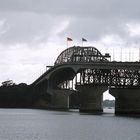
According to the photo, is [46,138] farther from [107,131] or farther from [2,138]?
[107,131]

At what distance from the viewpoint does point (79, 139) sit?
341 feet

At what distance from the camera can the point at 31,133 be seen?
115 metres

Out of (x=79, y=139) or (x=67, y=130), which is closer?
(x=79, y=139)

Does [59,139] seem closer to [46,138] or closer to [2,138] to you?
[46,138]

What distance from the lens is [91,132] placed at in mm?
121375

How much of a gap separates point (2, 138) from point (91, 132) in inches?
882

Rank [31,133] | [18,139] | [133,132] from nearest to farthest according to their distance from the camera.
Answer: [18,139] < [31,133] < [133,132]

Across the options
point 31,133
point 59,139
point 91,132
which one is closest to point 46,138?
point 59,139

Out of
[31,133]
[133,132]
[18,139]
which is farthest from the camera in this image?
[133,132]

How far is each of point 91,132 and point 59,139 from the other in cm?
1820

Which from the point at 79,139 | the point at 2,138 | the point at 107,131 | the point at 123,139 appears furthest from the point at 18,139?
the point at 107,131

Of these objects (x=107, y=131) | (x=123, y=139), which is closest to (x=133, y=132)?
(x=107, y=131)

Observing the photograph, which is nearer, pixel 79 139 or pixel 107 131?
pixel 79 139

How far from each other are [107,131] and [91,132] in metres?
4.73
